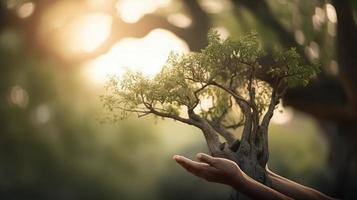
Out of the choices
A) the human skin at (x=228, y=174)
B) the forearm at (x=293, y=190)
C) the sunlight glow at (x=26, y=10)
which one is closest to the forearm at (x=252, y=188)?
the human skin at (x=228, y=174)

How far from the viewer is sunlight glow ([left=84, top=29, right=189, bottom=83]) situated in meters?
2.04

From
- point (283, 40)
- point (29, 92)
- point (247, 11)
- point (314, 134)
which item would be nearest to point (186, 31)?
point (247, 11)

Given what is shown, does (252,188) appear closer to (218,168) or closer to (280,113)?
(218,168)

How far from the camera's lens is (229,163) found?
1460mm

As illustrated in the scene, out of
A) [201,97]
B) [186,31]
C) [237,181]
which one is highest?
[186,31]

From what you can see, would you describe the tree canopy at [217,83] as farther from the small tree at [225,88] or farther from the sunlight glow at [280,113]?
the sunlight glow at [280,113]

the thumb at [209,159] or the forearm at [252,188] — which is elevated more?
the thumb at [209,159]

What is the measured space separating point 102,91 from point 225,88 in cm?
82

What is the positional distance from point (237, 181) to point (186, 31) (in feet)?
4.55

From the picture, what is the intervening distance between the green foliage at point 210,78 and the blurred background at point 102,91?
36 cm

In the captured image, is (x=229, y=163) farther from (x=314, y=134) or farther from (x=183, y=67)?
(x=314, y=134)

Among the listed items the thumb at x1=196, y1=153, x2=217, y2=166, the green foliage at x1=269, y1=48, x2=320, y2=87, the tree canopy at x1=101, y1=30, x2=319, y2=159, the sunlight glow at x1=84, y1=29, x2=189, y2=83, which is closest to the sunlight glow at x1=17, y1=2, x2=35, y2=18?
the sunlight glow at x1=84, y1=29, x2=189, y2=83

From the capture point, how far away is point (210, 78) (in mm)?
1659

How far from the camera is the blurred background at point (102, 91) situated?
2.60 m
